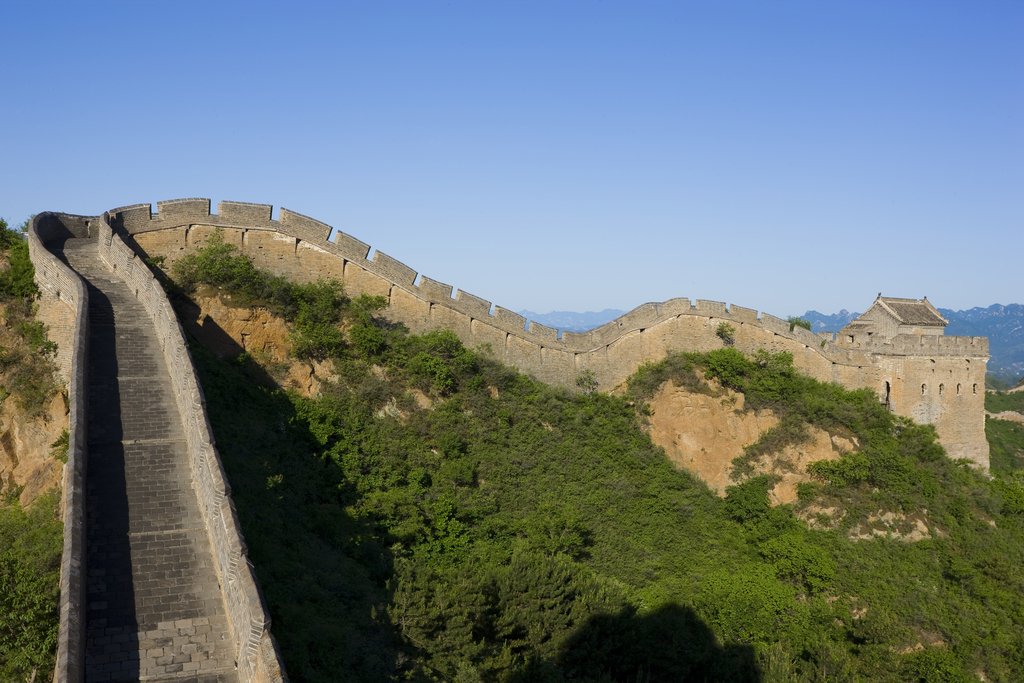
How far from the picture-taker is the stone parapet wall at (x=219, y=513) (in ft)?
23.6

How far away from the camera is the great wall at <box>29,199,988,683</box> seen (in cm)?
792

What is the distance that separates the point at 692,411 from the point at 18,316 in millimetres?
14726

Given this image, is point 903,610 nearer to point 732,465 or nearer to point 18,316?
point 732,465

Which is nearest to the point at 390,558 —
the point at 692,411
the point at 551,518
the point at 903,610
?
the point at 551,518

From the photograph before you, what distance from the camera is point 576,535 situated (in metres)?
15.4

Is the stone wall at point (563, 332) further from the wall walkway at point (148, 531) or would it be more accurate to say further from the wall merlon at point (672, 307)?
the wall walkway at point (148, 531)

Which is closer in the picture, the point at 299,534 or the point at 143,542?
the point at 143,542

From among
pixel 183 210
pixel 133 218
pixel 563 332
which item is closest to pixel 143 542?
pixel 133 218

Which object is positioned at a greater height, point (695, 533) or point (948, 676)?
point (695, 533)

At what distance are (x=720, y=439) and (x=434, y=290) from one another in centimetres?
812

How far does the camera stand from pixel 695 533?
17.6m

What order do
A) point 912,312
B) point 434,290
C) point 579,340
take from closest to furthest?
point 434,290 < point 579,340 < point 912,312

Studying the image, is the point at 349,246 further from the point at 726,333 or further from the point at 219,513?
the point at 726,333

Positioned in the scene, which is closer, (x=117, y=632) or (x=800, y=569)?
(x=117, y=632)
